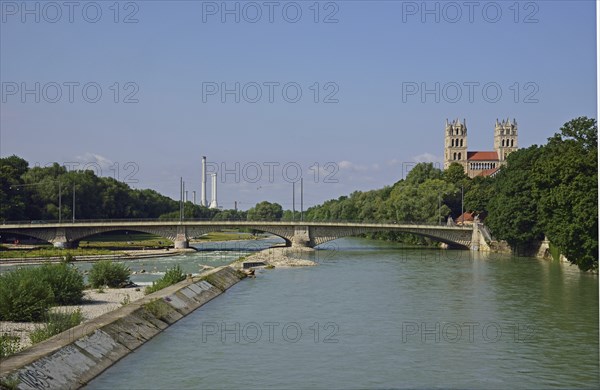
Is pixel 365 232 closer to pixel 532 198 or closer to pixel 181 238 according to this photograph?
pixel 181 238

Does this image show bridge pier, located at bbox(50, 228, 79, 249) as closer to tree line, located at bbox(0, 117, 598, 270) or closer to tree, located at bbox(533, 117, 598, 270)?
tree line, located at bbox(0, 117, 598, 270)

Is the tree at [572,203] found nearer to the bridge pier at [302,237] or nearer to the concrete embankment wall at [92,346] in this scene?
the concrete embankment wall at [92,346]

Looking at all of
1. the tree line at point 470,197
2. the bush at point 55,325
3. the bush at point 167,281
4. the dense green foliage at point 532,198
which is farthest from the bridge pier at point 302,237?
the bush at point 55,325

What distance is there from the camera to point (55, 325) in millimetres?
31250

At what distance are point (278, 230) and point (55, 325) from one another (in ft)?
272

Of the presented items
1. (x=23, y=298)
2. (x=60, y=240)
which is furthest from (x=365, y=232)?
(x=23, y=298)

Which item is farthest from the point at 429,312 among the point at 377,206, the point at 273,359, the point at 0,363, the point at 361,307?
the point at 377,206

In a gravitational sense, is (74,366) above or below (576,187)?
below

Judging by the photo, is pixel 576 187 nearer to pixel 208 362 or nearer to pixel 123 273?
pixel 123 273

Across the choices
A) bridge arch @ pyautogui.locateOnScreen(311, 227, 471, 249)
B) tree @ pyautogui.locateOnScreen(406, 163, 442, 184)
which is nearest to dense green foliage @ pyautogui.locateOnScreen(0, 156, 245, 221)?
bridge arch @ pyautogui.locateOnScreen(311, 227, 471, 249)

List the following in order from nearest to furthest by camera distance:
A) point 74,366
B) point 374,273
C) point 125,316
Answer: point 74,366 < point 125,316 < point 374,273

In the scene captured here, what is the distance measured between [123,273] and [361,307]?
18985 millimetres

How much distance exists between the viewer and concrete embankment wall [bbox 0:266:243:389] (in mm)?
23812

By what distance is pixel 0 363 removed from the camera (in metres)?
24.2
